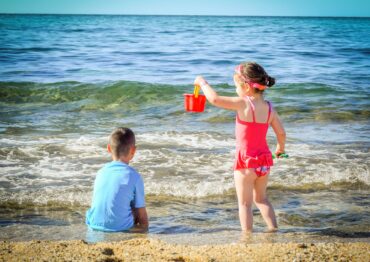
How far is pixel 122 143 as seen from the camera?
369cm

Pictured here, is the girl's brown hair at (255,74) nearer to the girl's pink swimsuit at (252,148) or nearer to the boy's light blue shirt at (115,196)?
the girl's pink swimsuit at (252,148)

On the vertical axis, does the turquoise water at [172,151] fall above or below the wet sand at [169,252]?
below

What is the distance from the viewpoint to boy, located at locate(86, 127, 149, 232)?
11.9 feet

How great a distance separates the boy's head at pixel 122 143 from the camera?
3662 millimetres

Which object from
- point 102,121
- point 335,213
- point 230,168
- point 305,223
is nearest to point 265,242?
point 305,223

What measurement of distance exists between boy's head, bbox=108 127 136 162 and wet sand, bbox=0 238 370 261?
77 centimetres

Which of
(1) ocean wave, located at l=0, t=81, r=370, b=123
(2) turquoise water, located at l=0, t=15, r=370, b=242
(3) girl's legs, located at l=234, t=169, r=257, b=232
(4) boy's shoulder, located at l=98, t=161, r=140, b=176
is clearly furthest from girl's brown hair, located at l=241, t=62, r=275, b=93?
(1) ocean wave, located at l=0, t=81, r=370, b=123

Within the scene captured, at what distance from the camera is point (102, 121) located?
8969 millimetres

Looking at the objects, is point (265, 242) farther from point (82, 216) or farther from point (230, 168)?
point (230, 168)

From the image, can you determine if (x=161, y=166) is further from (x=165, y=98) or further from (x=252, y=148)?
(x=165, y=98)

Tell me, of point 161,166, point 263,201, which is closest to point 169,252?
point 263,201

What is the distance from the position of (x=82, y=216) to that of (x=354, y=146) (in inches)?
181

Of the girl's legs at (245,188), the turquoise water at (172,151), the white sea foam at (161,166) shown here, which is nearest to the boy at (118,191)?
the turquoise water at (172,151)

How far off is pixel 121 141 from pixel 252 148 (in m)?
1.11
